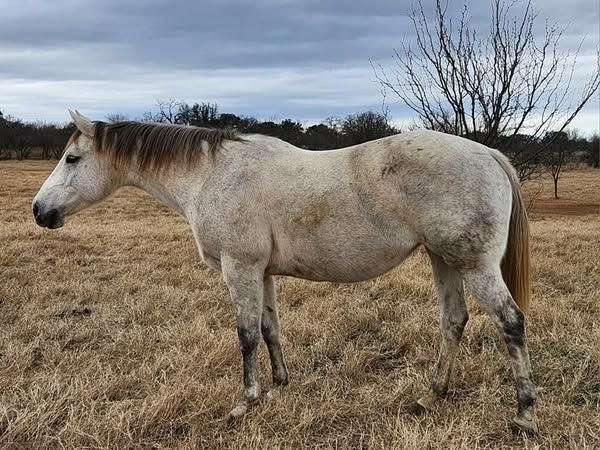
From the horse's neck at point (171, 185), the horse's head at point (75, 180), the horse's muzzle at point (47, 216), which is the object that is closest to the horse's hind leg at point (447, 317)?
the horse's neck at point (171, 185)

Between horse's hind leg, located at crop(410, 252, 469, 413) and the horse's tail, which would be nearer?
the horse's tail

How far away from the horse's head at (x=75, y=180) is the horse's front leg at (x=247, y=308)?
1336 millimetres

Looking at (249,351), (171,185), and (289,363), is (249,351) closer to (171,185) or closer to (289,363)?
(289,363)

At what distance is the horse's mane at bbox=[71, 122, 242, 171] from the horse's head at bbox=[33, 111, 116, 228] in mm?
73

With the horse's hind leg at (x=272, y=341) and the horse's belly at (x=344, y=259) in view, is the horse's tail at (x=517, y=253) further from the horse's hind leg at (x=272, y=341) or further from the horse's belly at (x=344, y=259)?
the horse's hind leg at (x=272, y=341)

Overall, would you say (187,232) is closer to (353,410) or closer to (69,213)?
(69,213)

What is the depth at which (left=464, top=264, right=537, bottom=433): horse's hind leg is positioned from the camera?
3.10 m

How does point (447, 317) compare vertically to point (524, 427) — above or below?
above

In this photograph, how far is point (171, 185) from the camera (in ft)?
12.8

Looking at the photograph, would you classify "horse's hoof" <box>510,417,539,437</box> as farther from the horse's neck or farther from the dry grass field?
the horse's neck

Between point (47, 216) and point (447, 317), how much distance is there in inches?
123

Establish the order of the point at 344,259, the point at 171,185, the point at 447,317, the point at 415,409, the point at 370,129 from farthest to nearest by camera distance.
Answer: the point at 370,129 → the point at 171,185 → the point at 447,317 → the point at 415,409 → the point at 344,259

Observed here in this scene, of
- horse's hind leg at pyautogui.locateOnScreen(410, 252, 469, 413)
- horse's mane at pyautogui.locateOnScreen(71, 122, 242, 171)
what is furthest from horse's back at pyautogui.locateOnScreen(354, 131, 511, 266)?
horse's mane at pyautogui.locateOnScreen(71, 122, 242, 171)

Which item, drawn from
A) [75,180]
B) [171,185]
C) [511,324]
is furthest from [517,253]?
[75,180]
